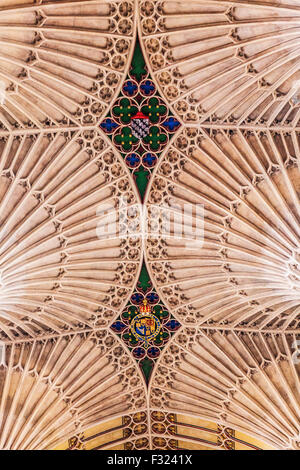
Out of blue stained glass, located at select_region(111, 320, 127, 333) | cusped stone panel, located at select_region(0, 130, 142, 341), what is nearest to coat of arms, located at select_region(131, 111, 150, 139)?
cusped stone panel, located at select_region(0, 130, 142, 341)

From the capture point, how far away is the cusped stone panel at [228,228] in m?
21.5

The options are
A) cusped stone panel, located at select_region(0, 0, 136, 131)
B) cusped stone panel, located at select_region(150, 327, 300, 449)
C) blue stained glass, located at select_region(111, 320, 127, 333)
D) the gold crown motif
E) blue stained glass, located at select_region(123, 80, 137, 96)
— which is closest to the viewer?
cusped stone panel, located at select_region(0, 0, 136, 131)

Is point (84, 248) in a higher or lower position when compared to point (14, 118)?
lower

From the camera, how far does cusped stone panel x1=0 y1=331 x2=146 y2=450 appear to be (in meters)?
22.9

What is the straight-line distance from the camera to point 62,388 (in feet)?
78.4

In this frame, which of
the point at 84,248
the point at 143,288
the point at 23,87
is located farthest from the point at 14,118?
the point at 143,288

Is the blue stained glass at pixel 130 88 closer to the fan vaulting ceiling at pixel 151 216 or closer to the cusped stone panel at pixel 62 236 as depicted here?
the fan vaulting ceiling at pixel 151 216

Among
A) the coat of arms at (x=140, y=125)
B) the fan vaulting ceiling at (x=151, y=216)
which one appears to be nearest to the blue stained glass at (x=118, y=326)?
the fan vaulting ceiling at (x=151, y=216)

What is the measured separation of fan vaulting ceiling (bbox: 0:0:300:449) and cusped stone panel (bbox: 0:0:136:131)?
0.04m

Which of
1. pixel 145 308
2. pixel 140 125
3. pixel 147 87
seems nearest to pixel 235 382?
pixel 145 308

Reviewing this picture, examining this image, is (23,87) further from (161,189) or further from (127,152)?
(161,189)

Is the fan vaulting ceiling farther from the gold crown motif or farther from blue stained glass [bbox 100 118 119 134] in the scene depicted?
the gold crown motif

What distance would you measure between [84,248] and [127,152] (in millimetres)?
3162
